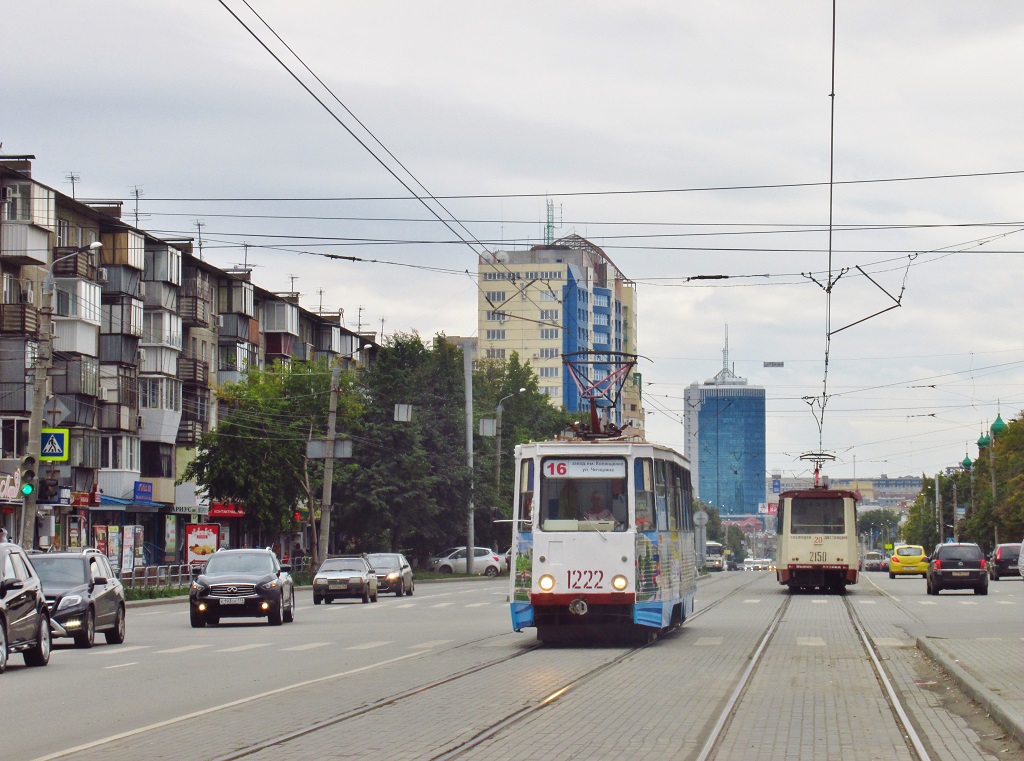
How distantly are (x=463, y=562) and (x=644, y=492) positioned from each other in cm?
6077

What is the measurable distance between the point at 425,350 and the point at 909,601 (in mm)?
39515

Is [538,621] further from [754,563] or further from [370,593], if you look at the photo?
[754,563]

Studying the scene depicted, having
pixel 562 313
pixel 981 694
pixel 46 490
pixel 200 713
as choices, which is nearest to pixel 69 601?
pixel 46 490

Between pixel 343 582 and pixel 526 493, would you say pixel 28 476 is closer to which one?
pixel 343 582

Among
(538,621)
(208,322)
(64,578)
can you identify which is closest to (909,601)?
(538,621)

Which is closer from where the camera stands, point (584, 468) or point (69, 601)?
point (584, 468)

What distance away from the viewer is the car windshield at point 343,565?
4428 centimetres

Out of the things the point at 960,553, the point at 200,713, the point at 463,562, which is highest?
the point at 960,553

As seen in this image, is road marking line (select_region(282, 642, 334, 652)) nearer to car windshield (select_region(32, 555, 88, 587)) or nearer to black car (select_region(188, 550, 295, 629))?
car windshield (select_region(32, 555, 88, 587))

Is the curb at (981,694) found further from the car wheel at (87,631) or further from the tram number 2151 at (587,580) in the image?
the car wheel at (87,631)

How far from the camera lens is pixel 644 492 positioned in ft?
73.4

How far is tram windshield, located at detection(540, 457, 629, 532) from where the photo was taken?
875 inches

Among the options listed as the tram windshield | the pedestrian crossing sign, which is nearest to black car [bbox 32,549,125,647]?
the tram windshield

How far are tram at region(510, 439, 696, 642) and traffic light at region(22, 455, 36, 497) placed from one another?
13520 mm
